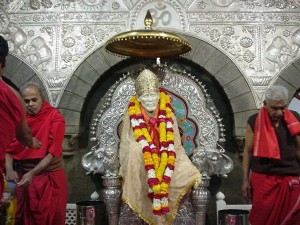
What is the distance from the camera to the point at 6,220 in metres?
3.71

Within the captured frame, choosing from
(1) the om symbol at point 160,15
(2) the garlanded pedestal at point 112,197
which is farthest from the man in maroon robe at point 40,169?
(1) the om symbol at point 160,15

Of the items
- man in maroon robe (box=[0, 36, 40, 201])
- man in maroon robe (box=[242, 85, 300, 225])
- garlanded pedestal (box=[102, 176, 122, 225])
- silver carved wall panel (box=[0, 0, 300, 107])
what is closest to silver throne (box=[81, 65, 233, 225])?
garlanded pedestal (box=[102, 176, 122, 225])

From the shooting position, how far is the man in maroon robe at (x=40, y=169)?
3.63 meters

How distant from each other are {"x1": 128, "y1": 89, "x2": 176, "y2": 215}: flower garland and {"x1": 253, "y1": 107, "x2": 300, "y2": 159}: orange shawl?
99 cm

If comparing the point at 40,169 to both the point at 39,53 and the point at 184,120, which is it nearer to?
the point at 184,120

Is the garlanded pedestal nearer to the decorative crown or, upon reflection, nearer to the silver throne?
the silver throne

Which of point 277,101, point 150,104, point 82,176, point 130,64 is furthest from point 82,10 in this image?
point 277,101

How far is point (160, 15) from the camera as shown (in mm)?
5543

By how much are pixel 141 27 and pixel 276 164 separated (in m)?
2.94

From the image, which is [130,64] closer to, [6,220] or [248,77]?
[248,77]

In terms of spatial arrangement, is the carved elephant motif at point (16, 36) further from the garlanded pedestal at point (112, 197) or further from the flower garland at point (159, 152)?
the garlanded pedestal at point (112, 197)

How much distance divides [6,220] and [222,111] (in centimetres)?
315

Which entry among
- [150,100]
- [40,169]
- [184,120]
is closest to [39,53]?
[150,100]

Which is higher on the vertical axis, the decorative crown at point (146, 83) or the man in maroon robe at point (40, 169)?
the decorative crown at point (146, 83)
